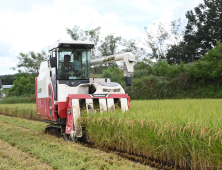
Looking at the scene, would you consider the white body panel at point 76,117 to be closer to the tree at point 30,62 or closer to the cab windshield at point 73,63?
the cab windshield at point 73,63

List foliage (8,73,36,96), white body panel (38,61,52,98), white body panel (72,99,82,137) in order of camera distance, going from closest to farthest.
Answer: white body panel (72,99,82,137) → white body panel (38,61,52,98) → foliage (8,73,36,96)

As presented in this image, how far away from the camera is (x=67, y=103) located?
748cm

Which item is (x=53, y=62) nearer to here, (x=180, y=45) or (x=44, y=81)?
(x=44, y=81)

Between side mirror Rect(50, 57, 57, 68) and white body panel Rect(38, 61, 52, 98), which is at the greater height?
side mirror Rect(50, 57, 57, 68)

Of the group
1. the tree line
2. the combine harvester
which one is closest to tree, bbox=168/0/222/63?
the tree line

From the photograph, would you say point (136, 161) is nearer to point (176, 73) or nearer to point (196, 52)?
point (176, 73)

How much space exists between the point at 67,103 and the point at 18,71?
127 feet

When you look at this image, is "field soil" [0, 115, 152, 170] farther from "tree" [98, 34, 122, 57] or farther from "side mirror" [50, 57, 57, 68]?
"tree" [98, 34, 122, 57]

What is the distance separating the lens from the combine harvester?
7.07 metres

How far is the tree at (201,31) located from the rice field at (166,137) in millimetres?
26381

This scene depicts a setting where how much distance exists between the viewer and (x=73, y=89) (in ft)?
26.1

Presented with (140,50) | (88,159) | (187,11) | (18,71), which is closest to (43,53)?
(18,71)

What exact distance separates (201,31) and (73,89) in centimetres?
2632

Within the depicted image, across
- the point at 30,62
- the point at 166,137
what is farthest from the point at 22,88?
the point at 166,137
